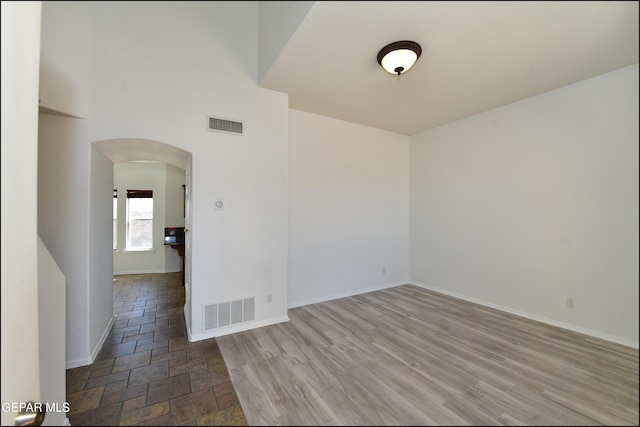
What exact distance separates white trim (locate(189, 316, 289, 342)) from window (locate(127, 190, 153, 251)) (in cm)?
408

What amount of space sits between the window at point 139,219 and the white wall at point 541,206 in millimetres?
5993

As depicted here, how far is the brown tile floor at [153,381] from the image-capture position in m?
1.58

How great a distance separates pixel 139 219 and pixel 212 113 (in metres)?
4.48

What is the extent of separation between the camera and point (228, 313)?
2.81m

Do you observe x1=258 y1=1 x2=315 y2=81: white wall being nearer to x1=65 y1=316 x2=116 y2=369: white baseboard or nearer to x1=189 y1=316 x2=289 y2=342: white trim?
x1=189 y1=316 x2=289 y2=342: white trim

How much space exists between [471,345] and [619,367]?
1.18 metres

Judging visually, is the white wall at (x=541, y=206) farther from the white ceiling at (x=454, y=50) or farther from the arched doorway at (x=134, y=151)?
the arched doorway at (x=134, y=151)

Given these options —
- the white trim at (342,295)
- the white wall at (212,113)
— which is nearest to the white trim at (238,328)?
the white wall at (212,113)

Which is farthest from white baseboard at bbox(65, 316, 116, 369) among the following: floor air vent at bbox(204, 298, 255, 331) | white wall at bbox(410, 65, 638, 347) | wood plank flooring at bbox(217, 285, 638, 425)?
white wall at bbox(410, 65, 638, 347)

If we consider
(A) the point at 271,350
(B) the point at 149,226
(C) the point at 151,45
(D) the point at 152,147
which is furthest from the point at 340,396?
(B) the point at 149,226

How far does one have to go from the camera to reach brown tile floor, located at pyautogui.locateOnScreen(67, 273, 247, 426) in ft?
5.17

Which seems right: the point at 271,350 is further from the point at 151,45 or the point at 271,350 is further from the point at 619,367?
the point at 151,45

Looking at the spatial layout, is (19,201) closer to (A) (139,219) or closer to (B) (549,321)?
(B) (549,321)

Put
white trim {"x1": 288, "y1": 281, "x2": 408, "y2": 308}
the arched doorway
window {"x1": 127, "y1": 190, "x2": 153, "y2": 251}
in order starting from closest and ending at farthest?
the arched doorway → white trim {"x1": 288, "y1": 281, "x2": 408, "y2": 308} → window {"x1": 127, "y1": 190, "x2": 153, "y2": 251}
